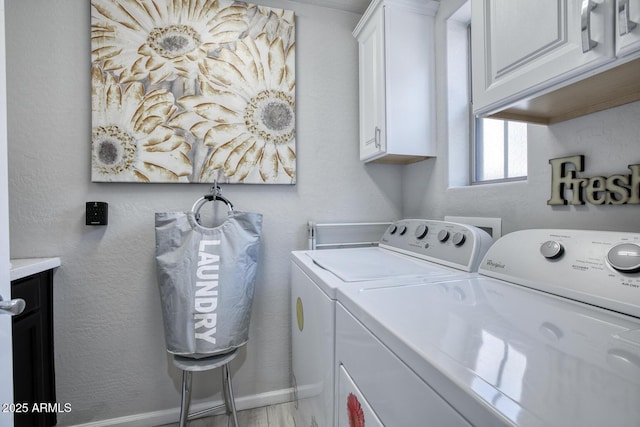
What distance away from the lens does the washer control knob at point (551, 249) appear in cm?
75

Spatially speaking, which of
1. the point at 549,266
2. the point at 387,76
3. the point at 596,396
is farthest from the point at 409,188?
the point at 596,396

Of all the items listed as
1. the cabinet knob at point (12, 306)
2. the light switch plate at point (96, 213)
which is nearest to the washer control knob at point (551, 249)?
the cabinet knob at point (12, 306)

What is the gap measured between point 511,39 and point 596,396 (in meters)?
0.90

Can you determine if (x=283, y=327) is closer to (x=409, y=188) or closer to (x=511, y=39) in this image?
(x=409, y=188)

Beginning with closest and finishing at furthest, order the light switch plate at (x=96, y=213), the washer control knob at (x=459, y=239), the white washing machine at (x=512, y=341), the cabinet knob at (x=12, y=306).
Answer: the white washing machine at (x=512, y=341), the cabinet knob at (x=12, y=306), the washer control knob at (x=459, y=239), the light switch plate at (x=96, y=213)

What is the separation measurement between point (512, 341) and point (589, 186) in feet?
2.36

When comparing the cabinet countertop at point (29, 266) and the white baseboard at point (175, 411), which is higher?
the cabinet countertop at point (29, 266)

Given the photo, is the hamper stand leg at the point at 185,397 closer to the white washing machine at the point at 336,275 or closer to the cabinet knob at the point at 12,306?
the white washing machine at the point at 336,275

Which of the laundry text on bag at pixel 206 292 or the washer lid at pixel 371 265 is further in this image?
the laundry text on bag at pixel 206 292

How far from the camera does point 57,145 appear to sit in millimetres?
1390

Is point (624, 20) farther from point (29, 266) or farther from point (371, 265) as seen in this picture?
A: point (29, 266)

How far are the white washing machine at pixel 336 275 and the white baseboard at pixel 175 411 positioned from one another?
0.30m

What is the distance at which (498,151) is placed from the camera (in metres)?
1.41

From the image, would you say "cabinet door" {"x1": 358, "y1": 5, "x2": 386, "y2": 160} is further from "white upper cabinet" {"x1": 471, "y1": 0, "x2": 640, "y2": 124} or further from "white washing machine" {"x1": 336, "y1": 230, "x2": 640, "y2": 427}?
"white washing machine" {"x1": 336, "y1": 230, "x2": 640, "y2": 427}
